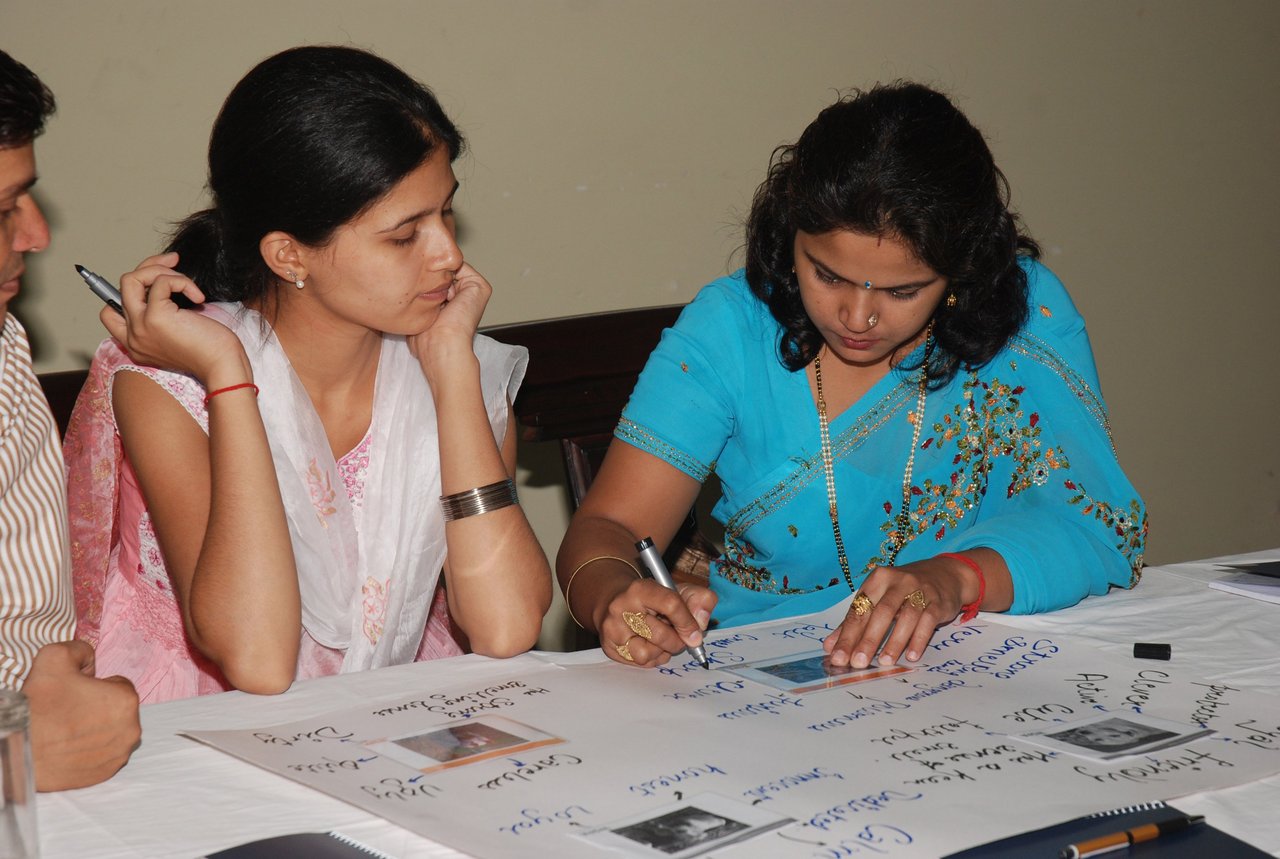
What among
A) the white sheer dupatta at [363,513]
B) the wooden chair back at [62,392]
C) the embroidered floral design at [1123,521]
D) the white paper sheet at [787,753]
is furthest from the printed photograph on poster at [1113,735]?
the wooden chair back at [62,392]

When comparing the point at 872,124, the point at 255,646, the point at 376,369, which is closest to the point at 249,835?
the point at 255,646

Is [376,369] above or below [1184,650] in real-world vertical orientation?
above

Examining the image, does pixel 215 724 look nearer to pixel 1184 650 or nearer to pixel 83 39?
pixel 1184 650

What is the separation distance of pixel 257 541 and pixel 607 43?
1292mm

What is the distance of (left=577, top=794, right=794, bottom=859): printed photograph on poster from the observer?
0.85 m

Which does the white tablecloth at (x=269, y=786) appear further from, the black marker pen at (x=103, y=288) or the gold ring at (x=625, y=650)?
the black marker pen at (x=103, y=288)

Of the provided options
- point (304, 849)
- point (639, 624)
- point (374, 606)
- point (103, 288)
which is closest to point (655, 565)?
point (639, 624)

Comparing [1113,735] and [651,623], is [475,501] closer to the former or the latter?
[651,623]

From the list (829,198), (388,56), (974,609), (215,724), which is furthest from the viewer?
(388,56)

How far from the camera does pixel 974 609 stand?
1.44 m

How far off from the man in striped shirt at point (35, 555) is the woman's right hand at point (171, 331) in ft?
0.47

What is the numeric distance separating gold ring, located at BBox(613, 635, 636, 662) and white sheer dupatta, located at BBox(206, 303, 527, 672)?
504 mm


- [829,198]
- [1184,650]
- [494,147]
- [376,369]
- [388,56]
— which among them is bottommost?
[1184,650]

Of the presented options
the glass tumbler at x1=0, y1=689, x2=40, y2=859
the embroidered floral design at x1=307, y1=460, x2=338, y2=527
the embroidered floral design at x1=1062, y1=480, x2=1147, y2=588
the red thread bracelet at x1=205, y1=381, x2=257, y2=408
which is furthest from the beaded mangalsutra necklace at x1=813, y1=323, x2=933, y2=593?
the glass tumbler at x1=0, y1=689, x2=40, y2=859
